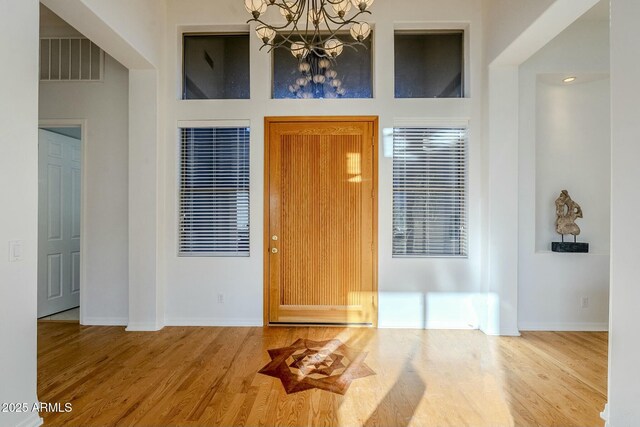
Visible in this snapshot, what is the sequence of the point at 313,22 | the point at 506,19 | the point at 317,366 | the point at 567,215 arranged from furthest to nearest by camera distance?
the point at 567,215
the point at 506,19
the point at 317,366
the point at 313,22

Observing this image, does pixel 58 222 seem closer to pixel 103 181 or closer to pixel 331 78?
pixel 103 181

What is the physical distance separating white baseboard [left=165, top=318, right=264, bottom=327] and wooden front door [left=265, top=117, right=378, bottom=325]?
0.59ft

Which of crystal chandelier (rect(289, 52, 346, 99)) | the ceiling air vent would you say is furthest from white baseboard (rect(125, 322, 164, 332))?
crystal chandelier (rect(289, 52, 346, 99))

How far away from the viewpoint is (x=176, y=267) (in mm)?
3668

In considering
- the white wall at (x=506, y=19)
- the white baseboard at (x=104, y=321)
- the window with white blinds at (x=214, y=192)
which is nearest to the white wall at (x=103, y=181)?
the white baseboard at (x=104, y=321)

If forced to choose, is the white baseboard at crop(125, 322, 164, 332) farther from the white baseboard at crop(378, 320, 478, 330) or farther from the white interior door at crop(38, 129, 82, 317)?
the white baseboard at crop(378, 320, 478, 330)

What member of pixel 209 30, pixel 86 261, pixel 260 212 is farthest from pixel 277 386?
pixel 209 30

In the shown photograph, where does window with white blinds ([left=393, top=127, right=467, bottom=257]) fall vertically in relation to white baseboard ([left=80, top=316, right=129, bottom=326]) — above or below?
above

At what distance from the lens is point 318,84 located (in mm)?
3695

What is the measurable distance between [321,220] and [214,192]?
4.41 ft

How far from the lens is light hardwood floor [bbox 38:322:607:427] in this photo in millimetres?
2047

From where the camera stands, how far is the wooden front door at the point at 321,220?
12.0 ft
